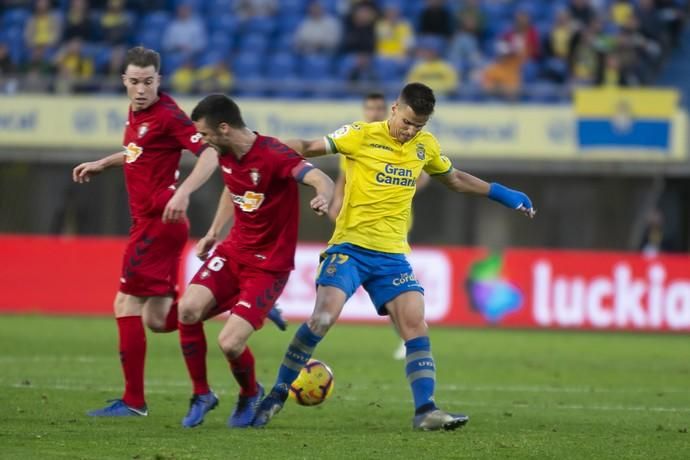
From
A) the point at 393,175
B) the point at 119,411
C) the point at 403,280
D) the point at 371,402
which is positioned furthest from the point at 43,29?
the point at 403,280

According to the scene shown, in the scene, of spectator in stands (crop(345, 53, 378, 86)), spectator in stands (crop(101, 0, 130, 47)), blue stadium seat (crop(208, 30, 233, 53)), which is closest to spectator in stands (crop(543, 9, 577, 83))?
spectator in stands (crop(345, 53, 378, 86))

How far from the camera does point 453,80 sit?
23.8m

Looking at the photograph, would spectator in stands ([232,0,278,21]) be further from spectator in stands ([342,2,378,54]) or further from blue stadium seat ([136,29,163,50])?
spectator in stands ([342,2,378,54])

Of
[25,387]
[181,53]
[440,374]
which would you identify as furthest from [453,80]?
[25,387]

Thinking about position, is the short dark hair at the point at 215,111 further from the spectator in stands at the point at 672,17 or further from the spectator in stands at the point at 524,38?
the spectator in stands at the point at 672,17

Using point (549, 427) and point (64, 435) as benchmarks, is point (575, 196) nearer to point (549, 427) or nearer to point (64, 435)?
point (549, 427)

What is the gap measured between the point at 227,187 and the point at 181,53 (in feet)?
52.9

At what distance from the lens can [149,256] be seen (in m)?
9.41

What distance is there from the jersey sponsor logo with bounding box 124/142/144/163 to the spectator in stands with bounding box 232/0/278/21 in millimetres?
16853

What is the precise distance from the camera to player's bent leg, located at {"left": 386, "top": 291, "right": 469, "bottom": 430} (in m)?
8.64

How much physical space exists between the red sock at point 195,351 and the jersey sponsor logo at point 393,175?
1.54 m

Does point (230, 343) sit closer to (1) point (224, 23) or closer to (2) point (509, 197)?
Result: (2) point (509, 197)

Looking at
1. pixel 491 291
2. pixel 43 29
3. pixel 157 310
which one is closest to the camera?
pixel 157 310

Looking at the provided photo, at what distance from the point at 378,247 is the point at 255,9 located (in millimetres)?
17832
